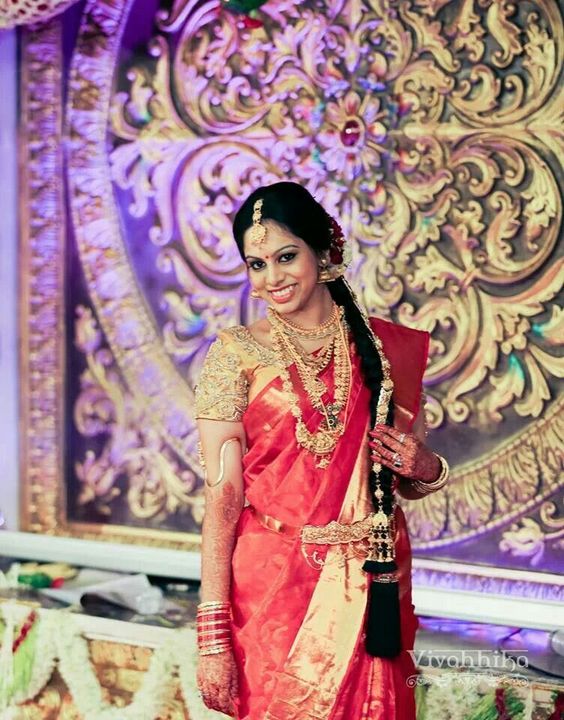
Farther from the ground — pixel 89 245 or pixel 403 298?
pixel 89 245

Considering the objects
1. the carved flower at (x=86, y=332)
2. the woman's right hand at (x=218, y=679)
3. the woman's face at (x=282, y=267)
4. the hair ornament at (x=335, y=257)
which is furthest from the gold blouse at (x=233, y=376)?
the carved flower at (x=86, y=332)

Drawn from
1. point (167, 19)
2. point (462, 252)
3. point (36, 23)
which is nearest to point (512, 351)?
point (462, 252)

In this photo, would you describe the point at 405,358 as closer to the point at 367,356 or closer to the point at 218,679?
the point at 367,356

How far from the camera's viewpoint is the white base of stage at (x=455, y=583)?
3791mm

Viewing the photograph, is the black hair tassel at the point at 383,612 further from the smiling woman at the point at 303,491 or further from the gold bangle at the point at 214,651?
the gold bangle at the point at 214,651

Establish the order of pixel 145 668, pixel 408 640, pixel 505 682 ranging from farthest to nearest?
pixel 145 668 → pixel 505 682 → pixel 408 640

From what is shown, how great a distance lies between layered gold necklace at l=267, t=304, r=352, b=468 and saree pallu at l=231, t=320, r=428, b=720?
18 millimetres

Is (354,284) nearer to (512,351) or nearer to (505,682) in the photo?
(512,351)

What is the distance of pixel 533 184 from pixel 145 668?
202cm

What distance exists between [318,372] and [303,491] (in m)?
0.27

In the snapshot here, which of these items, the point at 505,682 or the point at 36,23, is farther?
the point at 36,23

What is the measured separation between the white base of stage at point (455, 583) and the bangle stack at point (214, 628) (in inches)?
64.2

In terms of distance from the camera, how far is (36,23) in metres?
4.60

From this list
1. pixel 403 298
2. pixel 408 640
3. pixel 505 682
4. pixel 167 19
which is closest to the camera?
pixel 408 640
